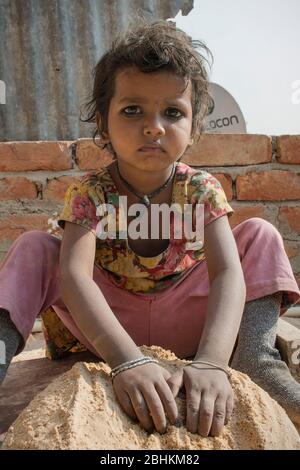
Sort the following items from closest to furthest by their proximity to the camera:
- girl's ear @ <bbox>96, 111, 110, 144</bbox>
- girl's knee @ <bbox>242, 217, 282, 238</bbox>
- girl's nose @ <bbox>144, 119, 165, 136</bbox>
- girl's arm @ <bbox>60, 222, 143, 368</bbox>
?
girl's arm @ <bbox>60, 222, 143, 368</bbox> < girl's nose @ <bbox>144, 119, 165, 136</bbox> < girl's knee @ <bbox>242, 217, 282, 238</bbox> < girl's ear @ <bbox>96, 111, 110, 144</bbox>

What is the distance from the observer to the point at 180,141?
132cm

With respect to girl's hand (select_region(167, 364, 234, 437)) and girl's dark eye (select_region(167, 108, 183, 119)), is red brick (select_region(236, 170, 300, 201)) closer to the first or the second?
girl's dark eye (select_region(167, 108, 183, 119))

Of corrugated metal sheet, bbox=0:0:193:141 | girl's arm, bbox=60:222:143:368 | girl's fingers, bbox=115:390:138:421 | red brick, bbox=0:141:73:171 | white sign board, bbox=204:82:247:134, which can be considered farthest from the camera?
white sign board, bbox=204:82:247:134

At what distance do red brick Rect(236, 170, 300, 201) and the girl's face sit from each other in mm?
902

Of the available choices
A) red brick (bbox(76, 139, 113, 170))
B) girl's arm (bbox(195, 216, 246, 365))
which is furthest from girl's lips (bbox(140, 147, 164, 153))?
red brick (bbox(76, 139, 113, 170))

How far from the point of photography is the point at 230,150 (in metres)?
2.19

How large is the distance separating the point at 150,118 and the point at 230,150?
3.23 ft

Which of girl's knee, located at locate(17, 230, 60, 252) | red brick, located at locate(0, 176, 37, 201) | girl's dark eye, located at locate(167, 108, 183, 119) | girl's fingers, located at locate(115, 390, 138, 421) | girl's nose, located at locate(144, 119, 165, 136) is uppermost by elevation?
girl's dark eye, located at locate(167, 108, 183, 119)

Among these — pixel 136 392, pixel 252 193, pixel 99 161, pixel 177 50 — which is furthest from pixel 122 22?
pixel 136 392

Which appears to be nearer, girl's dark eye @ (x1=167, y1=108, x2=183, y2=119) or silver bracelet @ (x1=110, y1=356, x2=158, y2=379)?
silver bracelet @ (x1=110, y1=356, x2=158, y2=379)

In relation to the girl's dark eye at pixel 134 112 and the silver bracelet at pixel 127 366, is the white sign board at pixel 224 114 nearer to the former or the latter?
the girl's dark eye at pixel 134 112

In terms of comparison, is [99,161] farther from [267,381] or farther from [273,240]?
[267,381]

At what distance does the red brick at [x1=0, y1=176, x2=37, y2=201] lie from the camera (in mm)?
2125

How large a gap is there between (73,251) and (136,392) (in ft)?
1.51
